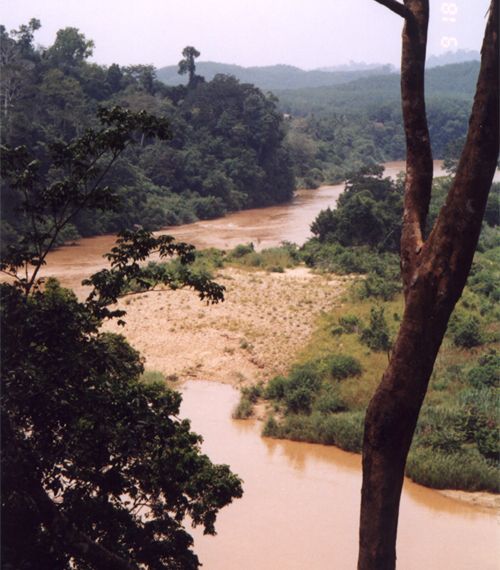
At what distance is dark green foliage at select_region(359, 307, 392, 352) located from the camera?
1631 centimetres

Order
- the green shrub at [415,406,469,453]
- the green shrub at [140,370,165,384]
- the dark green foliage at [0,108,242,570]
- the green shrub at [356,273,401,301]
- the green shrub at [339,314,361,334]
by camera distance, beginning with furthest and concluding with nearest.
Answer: the green shrub at [356,273,401,301] < the green shrub at [339,314,361,334] < the green shrub at [140,370,165,384] < the green shrub at [415,406,469,453] < the dark green foliage at [0,108,242,570]

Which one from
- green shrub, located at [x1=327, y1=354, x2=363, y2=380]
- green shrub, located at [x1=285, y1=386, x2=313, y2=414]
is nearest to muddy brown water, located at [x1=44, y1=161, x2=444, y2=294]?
green shrub, located at [x1=327, y1=354, x2=363, y2=380]

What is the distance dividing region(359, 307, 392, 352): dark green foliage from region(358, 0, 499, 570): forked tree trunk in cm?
1232

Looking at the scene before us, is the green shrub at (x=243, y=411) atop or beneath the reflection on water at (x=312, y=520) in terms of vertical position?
atop

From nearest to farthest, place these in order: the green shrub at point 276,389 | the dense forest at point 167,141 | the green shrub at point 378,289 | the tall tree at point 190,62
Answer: the green shrub at point 276,389 < the green shrub at point 378,289 < the dense forest at point 167,141 < the tall tree at point 190,62

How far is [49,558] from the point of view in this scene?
14.5ft

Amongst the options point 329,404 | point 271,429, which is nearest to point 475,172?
point 271,429

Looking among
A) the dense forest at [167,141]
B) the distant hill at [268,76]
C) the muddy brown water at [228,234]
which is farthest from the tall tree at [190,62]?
the distant hill at [268,76]

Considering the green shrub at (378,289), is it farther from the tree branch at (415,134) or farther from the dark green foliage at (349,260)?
the tree branch at (415,134)

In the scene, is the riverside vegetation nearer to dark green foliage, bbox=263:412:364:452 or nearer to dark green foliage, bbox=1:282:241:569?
dark green foliage, bbox=263:412:364:452

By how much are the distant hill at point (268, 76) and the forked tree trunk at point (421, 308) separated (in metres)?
151

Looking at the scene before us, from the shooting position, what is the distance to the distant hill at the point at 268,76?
159000 mm

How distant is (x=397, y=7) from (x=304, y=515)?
7.90 meters

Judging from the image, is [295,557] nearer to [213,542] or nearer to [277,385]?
[213,542]
